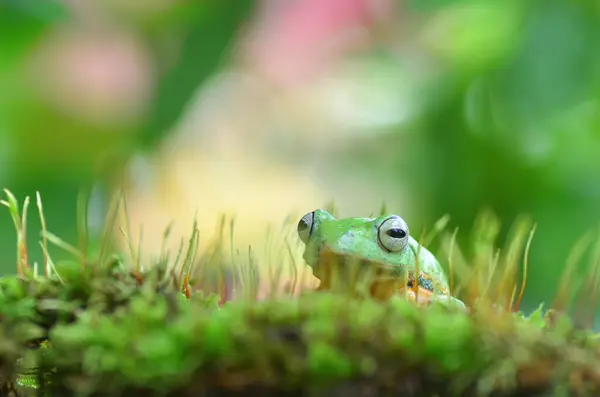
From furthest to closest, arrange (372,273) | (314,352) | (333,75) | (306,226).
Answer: (333,75) → (306,226) → (372,273) → (314,352)

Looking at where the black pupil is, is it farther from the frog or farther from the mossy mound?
the mossy mound

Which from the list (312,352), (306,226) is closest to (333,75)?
(306,226)

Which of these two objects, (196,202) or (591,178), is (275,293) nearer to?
(591,178)

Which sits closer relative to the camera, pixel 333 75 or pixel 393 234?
pixel 393 234

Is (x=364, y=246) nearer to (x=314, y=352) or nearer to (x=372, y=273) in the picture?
(x=372, y=273)

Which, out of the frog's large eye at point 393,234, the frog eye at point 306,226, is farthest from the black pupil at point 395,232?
the frog eye at point 306,226

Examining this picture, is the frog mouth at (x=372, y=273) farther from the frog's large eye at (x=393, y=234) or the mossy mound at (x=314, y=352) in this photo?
the mossy mound at (x=314, y=352)

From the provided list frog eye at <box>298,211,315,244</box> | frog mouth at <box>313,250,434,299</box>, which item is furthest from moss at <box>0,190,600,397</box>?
frog eye at <box>298,211,315,244</box>
